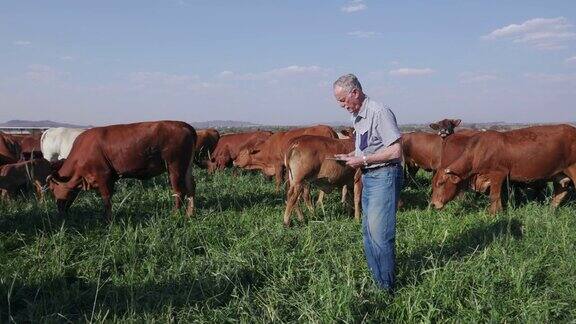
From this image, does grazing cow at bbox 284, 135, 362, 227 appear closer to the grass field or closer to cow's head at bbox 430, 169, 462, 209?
the grass field

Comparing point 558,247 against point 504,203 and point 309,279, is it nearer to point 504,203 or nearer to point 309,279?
point 309,279

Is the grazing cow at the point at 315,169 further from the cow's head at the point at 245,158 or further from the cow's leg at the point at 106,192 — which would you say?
the cow's head at the point at 245,158

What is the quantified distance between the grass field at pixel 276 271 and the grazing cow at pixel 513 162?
4.18ft

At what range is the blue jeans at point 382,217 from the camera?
494 centimetres

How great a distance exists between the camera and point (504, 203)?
1041 cm

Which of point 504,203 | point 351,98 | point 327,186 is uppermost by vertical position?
point 351,98

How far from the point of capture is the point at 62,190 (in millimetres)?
9062

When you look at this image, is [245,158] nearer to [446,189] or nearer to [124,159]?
[124,159]

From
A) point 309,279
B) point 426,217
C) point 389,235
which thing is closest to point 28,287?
point 309,279

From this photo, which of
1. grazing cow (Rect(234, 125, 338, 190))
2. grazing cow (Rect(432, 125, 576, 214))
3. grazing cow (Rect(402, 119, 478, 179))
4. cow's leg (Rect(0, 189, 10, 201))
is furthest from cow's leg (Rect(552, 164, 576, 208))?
cow's leg (Rect(0, 189, 10, 201))

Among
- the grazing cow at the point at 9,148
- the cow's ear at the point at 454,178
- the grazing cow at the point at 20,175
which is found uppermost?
the grazing cow at the point at 9,148

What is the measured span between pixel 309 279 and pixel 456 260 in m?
1.74

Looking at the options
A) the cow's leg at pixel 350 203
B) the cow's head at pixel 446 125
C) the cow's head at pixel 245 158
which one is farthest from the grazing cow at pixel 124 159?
the cow's head at pixel 446 125

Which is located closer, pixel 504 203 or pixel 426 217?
pixel 426 217
